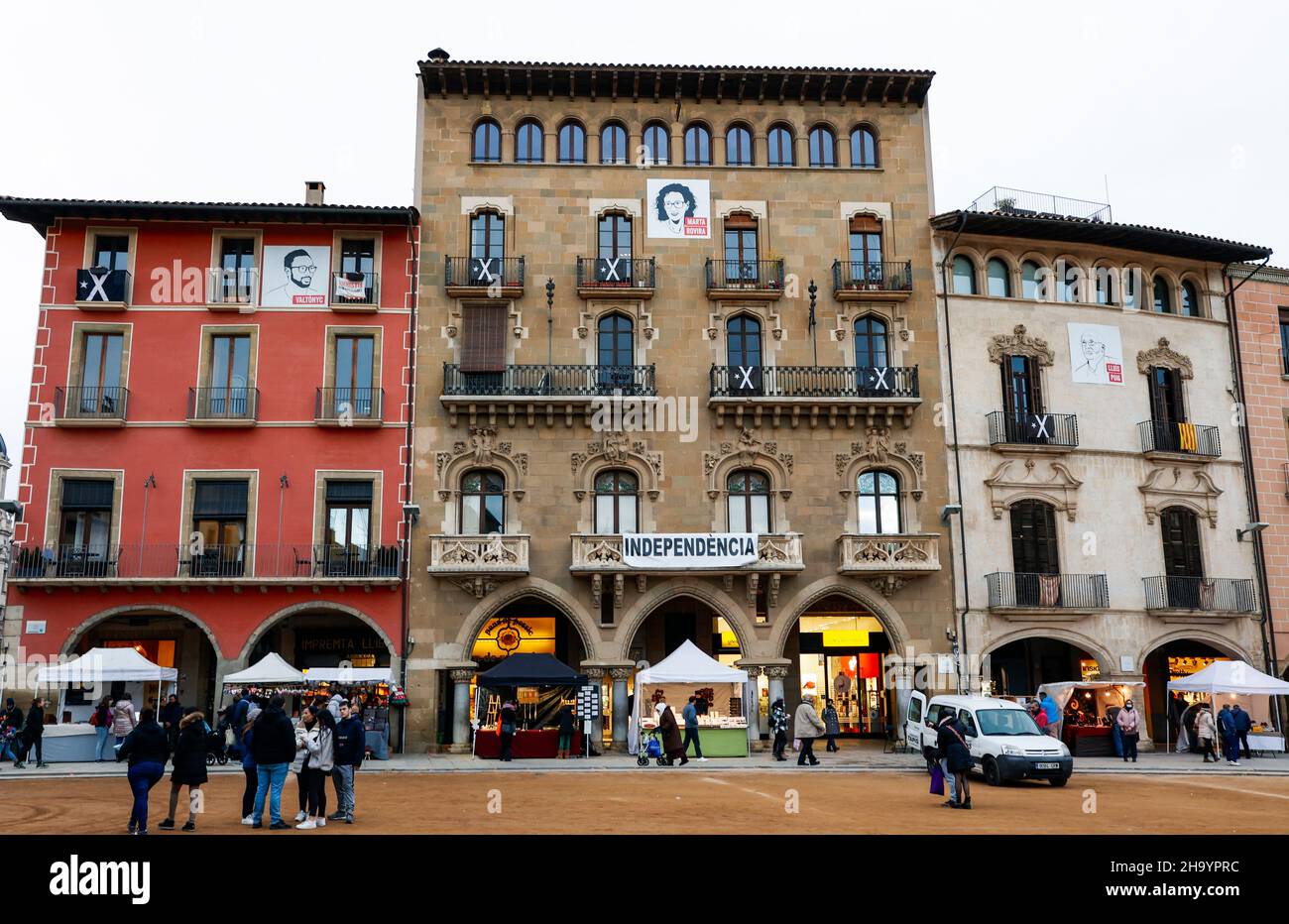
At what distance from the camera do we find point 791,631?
34.3m

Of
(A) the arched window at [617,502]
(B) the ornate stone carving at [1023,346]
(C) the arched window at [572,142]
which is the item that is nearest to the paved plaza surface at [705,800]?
(A) the arched window at [617,502]

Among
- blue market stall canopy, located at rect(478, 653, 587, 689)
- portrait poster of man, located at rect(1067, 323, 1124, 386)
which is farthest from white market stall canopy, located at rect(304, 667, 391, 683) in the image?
portrait poster of man, located at rect(1067, 323, 1124, 386)

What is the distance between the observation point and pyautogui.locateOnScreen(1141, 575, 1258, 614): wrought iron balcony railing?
1329 inches

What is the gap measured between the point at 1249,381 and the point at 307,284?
103 ft

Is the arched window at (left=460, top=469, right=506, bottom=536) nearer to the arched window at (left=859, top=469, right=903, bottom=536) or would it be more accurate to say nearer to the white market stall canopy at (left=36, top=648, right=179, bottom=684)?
the white market stall canopy at (left=36, top=648, right=179, bottom=684)

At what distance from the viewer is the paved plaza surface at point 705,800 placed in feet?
50.4

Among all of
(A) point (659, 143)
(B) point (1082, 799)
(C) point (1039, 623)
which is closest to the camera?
(B) point (1082, 799)

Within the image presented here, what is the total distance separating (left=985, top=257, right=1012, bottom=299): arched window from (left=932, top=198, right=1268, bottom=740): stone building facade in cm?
5

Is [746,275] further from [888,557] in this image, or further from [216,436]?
[216,436]

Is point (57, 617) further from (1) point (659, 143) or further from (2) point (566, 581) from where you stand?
(1) point (659, 143)

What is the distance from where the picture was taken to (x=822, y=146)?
36.1m

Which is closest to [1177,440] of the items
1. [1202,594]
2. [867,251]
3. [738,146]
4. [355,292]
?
[1202,594]

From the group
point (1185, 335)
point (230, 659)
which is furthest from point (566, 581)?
point (1185, 335)

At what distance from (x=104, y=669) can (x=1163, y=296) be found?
35043 millimetres
